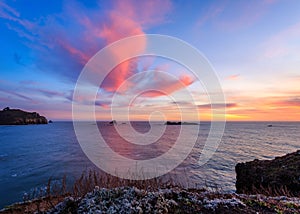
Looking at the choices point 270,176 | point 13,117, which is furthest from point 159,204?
point 13,117

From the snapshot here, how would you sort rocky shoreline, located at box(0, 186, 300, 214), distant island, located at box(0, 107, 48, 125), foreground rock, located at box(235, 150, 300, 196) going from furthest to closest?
distant island, located at box(0, 107, 48, 125) < foreground rock, located at box(235, 150, 300, 196) < rocky shoreline, located at box(0, 186, 300, 214)

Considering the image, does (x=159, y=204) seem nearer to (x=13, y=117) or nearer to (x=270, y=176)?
(x=270, y=176)

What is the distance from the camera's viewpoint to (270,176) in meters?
12.9

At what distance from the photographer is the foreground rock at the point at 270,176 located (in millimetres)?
11356

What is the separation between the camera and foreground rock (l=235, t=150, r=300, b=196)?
11.4 m

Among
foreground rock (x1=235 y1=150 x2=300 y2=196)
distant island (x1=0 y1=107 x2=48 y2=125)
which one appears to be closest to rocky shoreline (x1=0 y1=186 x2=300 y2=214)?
foreground rock (x1=235 y1=150 x2=300 y2=196)

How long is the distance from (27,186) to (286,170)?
22.2 m

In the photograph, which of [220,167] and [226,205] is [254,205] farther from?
[220,167]

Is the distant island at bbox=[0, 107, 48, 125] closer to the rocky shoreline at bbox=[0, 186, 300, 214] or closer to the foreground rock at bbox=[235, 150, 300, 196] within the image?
the foreground rock at bbox=[235, 150, 300, 196]

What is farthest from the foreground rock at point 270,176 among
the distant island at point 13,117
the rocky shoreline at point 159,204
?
the distant island at point 13,117

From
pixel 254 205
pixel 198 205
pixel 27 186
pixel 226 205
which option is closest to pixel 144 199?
pixel 198 205

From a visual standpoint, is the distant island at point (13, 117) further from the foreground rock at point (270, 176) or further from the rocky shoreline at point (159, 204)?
the rocky shoreline at point (159, 204)

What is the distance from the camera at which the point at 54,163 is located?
28.6 metres

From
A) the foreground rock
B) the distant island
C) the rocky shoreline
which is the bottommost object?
the foreground rock
